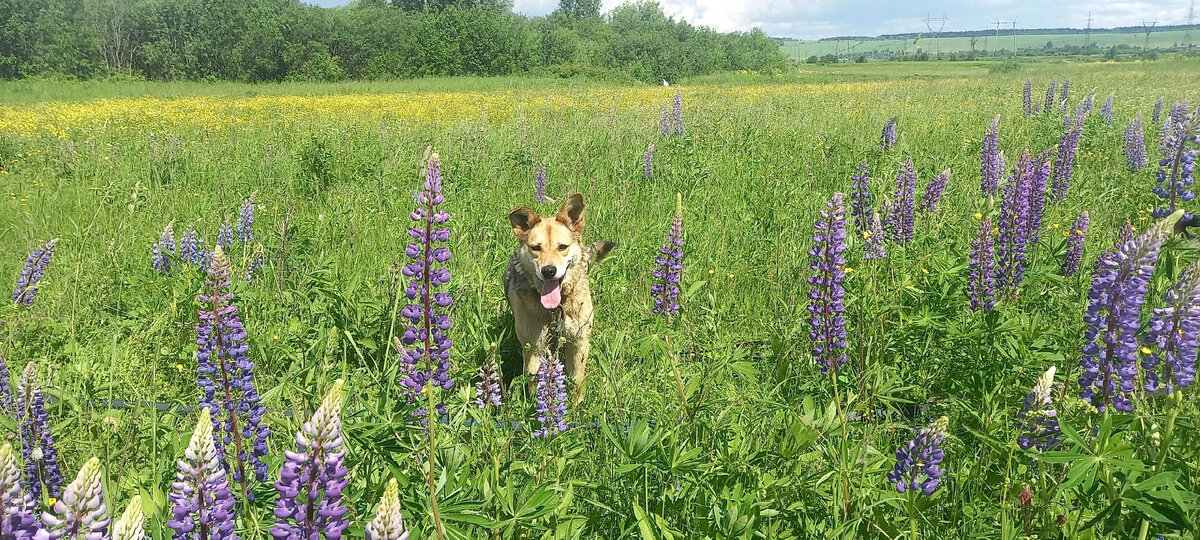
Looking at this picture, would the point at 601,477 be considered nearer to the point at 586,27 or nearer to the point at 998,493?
the point at 998,493

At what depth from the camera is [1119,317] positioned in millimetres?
1728

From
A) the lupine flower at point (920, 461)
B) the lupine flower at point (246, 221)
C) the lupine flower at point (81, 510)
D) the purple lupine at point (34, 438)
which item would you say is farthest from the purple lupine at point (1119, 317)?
the lupine flower at point (246, 221)

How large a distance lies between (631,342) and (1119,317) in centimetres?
175

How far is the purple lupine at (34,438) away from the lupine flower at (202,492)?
967 mm

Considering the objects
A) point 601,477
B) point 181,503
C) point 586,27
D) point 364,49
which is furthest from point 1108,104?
point 586,27

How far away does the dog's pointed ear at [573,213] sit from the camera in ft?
11.5

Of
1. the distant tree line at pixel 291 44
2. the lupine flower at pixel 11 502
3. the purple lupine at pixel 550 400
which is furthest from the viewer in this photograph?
the distant tree line at pixel 291 44

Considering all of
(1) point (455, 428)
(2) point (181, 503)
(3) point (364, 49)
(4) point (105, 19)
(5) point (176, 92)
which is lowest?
(1) point (455, 428)

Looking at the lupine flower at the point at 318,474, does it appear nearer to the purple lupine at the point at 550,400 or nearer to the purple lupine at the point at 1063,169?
the purple lupine at the point at 550,400

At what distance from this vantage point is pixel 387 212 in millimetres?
5637

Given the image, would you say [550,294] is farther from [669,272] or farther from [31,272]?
[31,272]

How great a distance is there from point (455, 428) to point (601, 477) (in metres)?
0.55

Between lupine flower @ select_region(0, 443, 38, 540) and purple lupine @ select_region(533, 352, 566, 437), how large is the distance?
4.26 ft

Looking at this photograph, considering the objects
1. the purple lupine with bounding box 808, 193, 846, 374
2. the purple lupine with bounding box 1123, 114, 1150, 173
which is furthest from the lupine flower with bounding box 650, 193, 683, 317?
the purple lupine with bounding box 1123, 114, 1150, 173
